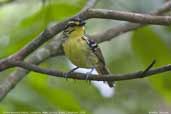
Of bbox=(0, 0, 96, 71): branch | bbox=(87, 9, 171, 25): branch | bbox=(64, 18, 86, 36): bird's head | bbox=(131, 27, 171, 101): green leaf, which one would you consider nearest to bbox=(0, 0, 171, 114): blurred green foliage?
bbox=(131, 27, 171, 101): green leaf

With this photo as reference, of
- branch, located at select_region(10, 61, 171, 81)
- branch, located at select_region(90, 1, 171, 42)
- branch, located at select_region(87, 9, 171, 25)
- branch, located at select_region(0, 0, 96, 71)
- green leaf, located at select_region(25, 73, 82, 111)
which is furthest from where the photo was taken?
branch, located at select_region(90, 1, 171, 42)

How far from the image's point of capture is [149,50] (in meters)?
3.10

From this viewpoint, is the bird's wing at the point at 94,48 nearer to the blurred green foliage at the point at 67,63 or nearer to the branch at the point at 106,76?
the blurred green foliage at the point at 67,63

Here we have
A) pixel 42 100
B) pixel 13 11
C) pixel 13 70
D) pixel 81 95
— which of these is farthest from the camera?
pixel 13 11

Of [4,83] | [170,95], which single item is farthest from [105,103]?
[4,83]

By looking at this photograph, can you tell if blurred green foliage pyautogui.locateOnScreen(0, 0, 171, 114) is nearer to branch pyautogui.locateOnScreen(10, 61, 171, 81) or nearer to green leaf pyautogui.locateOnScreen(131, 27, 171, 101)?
green leaf pyautogui.locateOnScreen(131, 27, 171, 101)

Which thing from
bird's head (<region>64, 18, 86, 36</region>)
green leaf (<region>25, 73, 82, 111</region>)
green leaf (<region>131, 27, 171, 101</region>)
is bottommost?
green leaf (<region>25, 73, 82, 111</region>)

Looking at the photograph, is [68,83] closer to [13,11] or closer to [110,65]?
[110,65]

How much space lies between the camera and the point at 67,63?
362 cm

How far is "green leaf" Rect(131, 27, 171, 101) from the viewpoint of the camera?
3.10m

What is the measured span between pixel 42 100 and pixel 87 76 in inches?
23.9

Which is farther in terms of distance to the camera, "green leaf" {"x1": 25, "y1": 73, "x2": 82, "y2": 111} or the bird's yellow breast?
the bird's yellow breast

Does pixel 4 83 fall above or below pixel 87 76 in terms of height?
above

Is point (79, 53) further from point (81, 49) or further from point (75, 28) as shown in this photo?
point (75, 28)
